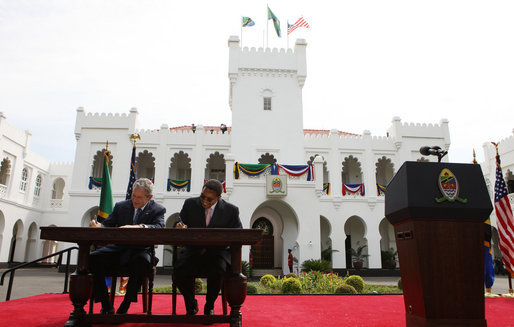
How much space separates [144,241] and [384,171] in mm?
25719

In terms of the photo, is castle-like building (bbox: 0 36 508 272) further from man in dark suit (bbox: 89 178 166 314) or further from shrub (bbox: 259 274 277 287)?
man in dark suit (bbox: 89 178 166 314)

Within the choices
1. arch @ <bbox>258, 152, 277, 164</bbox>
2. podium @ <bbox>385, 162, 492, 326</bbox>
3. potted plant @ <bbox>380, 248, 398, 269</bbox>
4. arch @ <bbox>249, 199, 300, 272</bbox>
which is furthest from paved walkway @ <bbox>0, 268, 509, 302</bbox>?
podium @ <bbox>385, 162, 492, 326</bbox>

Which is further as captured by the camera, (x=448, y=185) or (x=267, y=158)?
(x=267, y=158)

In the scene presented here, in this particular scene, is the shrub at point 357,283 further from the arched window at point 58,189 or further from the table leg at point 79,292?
the arched window at point 58,189

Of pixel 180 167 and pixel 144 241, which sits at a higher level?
pixel 180 167

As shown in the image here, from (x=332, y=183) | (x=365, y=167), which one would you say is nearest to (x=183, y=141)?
(x=332, y=183)

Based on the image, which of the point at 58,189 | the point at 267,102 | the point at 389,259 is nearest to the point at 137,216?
the point at 267,102

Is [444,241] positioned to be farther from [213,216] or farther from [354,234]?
[354,234]

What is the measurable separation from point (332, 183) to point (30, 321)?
21.4 m

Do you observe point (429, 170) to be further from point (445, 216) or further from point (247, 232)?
point (247, 232)

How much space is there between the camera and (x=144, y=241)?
351 cm

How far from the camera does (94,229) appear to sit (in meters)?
3.43

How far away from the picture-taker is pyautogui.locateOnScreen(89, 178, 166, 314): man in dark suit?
4.06 metres

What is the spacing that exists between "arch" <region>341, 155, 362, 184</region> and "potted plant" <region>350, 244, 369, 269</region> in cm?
513
